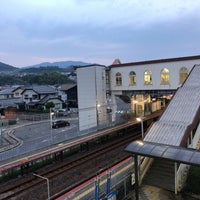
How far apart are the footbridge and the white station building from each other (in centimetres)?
642

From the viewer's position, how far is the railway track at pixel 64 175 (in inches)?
459

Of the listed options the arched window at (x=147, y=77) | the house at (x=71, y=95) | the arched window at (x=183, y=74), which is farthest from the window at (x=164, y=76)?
the house at (x=71, y=95)

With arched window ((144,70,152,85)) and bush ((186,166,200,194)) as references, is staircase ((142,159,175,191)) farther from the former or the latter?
arched window ((144,70,152,85))

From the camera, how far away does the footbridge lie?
338 inches

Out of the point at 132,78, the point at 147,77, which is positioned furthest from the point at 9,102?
the point at 147,77

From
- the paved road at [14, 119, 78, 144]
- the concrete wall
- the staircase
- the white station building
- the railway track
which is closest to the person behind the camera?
the staircase

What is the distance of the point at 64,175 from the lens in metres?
13.8

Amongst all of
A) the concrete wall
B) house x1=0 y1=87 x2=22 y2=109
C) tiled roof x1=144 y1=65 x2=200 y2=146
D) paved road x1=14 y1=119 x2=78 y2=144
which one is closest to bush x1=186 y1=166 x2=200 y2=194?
tiled roof x1=144 y1=65 x2=200 y2=146

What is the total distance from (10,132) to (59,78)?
65919 mm

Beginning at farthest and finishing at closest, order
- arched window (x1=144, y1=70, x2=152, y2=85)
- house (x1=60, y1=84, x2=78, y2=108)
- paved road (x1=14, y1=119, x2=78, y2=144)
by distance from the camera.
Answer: house (x1=60, y1=84, x2=78, y2=108) < paved road (x1=14, y1=119, x2=78, y2=144) < arched window (x1=144, y1=70, x2=152, y2=85)

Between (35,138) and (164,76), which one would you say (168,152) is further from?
(35,138)

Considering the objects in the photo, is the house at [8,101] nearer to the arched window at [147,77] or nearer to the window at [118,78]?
the window at [118,78]

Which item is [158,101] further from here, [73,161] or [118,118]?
[73,161]

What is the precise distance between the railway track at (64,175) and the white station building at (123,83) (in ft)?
18.5
